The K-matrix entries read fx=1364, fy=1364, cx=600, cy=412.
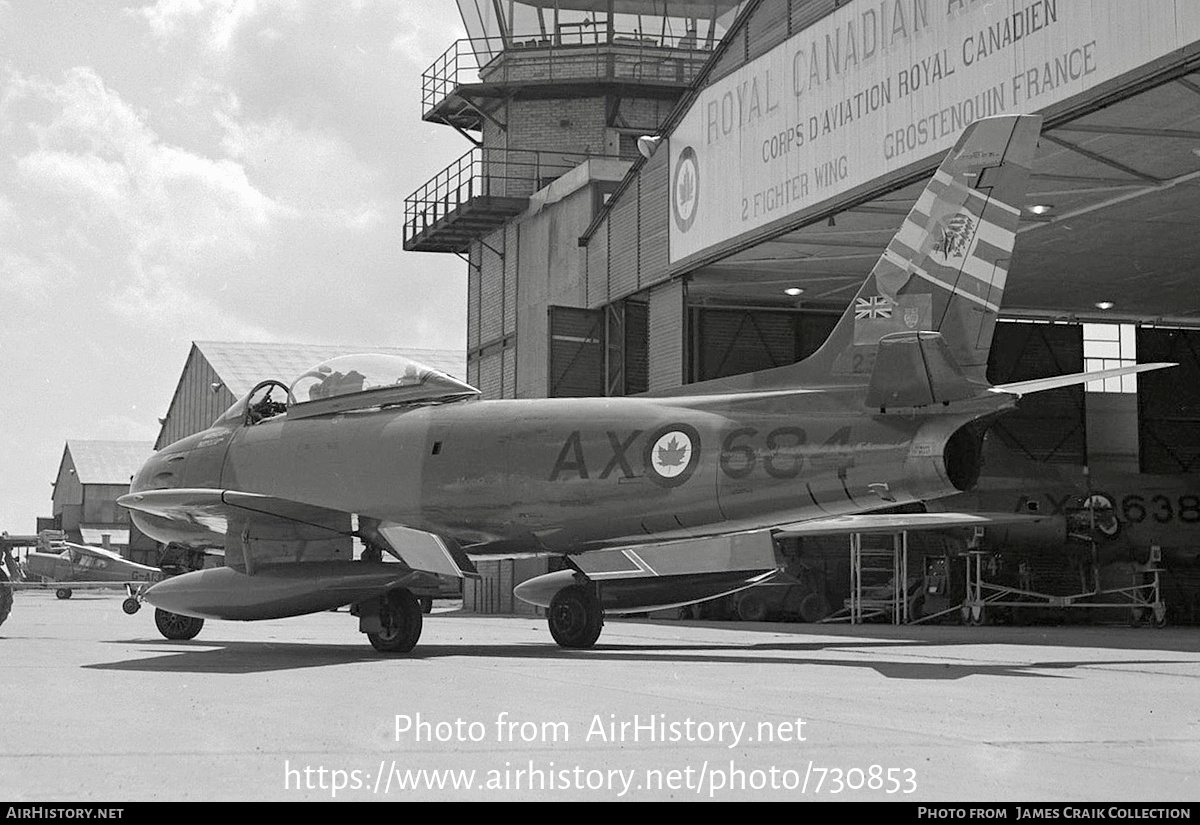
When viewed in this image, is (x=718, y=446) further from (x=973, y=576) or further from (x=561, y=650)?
(x=973, y=576)

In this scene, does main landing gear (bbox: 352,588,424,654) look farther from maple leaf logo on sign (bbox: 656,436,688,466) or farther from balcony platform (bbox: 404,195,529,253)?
balcony platform (bbox: 404,195,529,253)

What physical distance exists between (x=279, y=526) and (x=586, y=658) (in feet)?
11.4

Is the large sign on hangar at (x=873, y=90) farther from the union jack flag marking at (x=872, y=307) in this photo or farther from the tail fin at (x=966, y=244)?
the union jack flag marking at (x=872, y=307)

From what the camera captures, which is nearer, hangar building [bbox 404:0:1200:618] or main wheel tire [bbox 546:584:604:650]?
main wheel tire [bbox 546:584:604:650]

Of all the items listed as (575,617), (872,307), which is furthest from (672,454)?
(575,617)

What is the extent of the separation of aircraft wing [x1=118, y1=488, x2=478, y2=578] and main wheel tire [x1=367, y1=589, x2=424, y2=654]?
0.58 metres

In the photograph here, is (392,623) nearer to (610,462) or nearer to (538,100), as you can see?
(610,462)

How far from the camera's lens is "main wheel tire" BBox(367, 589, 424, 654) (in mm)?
13992

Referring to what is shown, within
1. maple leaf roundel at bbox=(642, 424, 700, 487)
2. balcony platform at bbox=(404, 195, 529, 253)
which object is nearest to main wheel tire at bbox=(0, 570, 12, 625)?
maple leaf roundel at bbox=(642, 424, 700, 487)

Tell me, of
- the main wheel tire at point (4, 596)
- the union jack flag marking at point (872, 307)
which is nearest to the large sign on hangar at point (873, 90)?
the union jack flag marking at point (872, 307)

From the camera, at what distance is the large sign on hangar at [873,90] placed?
15.4m
